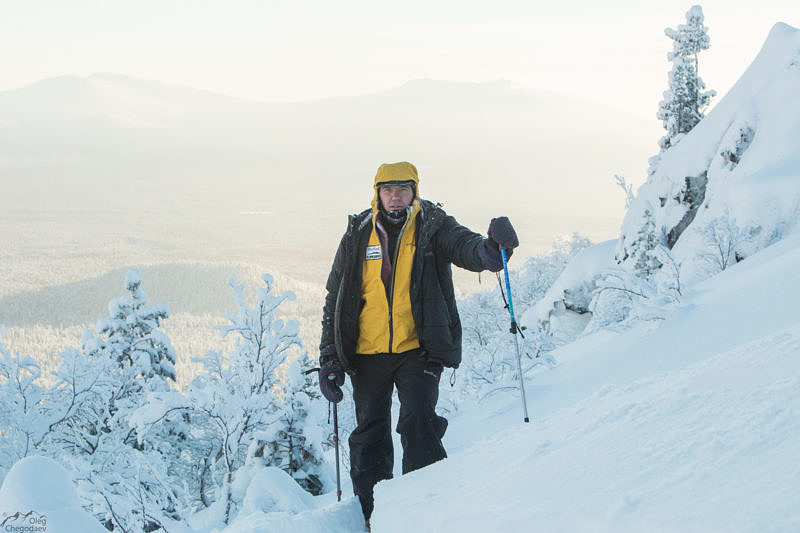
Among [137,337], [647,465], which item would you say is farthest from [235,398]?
[137,337]

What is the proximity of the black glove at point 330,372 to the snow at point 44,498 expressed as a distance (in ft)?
4.59

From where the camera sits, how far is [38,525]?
3070 mm

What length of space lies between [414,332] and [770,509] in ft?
7.16

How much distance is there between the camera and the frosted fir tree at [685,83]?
914 inches

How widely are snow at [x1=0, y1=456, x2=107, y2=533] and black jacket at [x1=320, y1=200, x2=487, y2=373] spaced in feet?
5.19

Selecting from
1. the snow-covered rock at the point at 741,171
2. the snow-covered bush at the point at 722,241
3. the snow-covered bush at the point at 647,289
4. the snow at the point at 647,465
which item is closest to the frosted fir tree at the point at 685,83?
the snow-covered rock at the point at 741,171

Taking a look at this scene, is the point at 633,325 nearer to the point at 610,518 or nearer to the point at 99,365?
the point at 610,518

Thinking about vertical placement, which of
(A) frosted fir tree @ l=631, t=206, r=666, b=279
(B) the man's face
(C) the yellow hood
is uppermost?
(C) the yellow hood

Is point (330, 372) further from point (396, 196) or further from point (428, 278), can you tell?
point (396, 196)

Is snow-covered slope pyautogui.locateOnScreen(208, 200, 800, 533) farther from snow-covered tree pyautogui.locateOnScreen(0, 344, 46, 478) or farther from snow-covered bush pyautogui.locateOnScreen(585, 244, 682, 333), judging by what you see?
snow-covered tree pyautogui.locateOnScreen(0, 344, 46, 478)

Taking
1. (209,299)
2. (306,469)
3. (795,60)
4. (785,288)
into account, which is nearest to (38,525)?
(785,288)

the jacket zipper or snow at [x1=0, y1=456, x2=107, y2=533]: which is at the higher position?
the jacket zipper

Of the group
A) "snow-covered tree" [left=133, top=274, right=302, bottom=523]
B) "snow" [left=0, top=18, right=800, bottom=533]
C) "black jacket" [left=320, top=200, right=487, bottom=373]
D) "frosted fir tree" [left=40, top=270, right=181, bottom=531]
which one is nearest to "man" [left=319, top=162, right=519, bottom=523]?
"black jacket" [left=320, top=200, right=487, bottom=373]

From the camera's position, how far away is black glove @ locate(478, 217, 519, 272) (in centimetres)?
326
